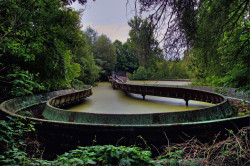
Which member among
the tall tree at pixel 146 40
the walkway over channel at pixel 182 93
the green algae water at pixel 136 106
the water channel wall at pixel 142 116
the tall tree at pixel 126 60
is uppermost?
the tall tree at pixel 126 60

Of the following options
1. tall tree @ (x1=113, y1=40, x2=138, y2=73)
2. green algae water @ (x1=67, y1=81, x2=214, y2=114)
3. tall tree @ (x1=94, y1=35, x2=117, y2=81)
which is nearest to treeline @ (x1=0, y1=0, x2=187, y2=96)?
green algae water @ (x1=67, y1=81, x2=214, y2=114)

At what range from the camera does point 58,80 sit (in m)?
7.44

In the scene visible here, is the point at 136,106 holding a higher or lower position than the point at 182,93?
lower

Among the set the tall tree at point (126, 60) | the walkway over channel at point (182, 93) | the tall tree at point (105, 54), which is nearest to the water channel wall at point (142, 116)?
the walkway over channel at point (182, 93)

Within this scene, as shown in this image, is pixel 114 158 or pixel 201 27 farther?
pixel 201 27

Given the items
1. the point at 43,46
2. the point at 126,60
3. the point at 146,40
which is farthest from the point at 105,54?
the point at 146,40

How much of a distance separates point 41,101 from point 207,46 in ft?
22.4

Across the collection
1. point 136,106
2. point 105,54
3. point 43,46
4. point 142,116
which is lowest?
point 136,106

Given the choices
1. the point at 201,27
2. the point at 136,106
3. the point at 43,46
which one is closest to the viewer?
the point at 201,27

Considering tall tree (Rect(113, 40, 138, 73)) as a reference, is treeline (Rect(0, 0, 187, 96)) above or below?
below

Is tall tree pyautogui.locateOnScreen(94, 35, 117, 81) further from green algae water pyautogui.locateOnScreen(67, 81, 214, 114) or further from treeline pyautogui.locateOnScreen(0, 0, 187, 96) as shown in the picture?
green algae water pyautogui.locateOnScreen(67, 81, 214, 114)

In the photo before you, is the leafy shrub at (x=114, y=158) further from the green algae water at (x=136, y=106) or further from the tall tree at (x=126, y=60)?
the tall tree at (x=126, y=60)

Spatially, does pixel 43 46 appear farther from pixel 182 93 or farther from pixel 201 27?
pixel 182 93

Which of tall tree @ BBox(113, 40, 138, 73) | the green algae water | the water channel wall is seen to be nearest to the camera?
the water channel wall
